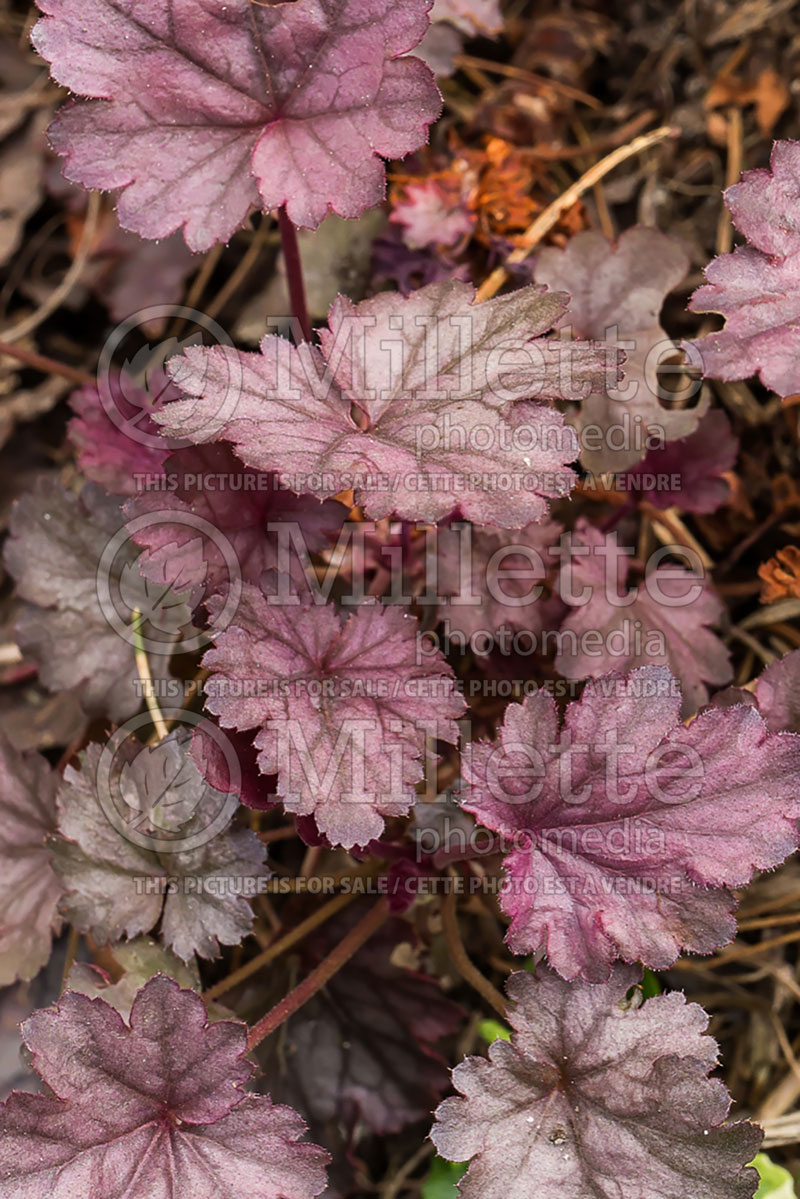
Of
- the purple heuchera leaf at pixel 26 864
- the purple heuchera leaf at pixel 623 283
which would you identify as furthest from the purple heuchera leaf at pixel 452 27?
the purple heuchera leaf at pixel 26 864

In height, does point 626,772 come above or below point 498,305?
below

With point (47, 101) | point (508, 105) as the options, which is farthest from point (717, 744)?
point (47, 101)

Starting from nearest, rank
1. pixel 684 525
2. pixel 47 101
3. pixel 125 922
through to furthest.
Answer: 1. pixel 125 922
2. pixel 684 525
3. pixel 47 101

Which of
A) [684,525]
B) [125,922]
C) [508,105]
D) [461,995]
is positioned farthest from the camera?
[508,105]

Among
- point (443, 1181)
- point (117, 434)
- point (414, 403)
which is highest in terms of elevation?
point (414, 403)

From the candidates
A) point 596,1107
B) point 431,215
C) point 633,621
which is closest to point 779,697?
point 633,621

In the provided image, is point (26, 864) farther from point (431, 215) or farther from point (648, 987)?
point (431, 215)

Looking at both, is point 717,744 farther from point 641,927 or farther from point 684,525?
point 684,525
